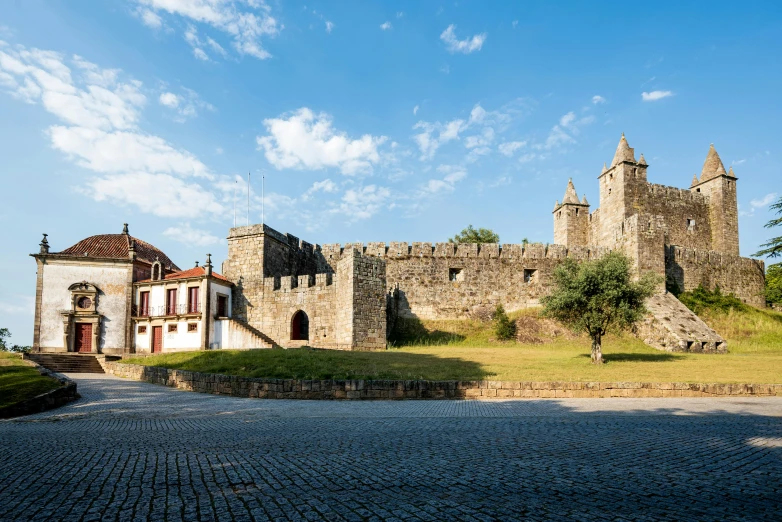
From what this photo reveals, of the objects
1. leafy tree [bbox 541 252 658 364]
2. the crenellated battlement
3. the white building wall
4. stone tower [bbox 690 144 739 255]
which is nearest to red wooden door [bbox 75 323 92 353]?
the white building wall

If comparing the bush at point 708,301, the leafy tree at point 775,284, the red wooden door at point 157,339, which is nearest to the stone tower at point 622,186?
the bush at point 708,301

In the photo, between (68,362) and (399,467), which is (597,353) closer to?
(399,467)

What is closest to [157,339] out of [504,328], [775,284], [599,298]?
[504,328]

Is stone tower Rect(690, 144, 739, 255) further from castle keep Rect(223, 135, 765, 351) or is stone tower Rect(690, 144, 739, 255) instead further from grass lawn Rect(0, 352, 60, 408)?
grass lawn Rect(0, 352, 60, 408)

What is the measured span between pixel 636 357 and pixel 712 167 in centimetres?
2634

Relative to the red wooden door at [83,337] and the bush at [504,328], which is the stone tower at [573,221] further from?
the red wooden door at [83,337]

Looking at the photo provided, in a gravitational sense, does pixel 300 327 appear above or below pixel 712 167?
below

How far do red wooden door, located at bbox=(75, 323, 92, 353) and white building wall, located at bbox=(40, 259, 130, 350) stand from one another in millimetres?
692

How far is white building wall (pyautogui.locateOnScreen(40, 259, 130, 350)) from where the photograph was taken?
105 ft

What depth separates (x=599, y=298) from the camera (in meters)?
20.3

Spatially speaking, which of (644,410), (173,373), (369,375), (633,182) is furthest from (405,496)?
(633,182)

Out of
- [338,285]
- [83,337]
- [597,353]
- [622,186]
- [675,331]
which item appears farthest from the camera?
[622,186]

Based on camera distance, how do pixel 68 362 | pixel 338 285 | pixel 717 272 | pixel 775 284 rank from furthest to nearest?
1. pixel 717 272
2. pixel 775 284
3. pixel 68 362
4. pixel 338 285

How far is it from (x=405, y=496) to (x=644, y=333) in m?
26.2
